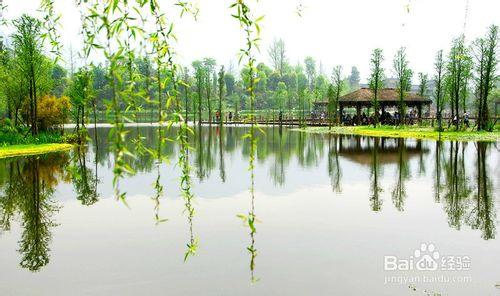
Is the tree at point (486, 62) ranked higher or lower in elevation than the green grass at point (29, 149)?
higher

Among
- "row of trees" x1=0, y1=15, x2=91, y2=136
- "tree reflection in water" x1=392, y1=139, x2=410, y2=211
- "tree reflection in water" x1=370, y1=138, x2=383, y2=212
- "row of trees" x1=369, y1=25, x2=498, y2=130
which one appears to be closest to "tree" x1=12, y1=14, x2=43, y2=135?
"row of trees" x1=0, y1=15, x2=91, y2=136

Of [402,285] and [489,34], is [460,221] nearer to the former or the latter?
[402,285]

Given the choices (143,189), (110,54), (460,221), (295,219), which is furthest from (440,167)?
(110,54)

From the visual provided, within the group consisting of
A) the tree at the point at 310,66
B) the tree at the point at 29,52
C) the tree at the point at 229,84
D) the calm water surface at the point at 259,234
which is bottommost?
the calm water surface at the point at 259,234

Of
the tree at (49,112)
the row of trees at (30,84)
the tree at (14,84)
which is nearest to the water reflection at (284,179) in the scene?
the row of trees at (30,84)

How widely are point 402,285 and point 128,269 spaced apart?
5.50m

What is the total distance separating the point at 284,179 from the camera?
20328 mm

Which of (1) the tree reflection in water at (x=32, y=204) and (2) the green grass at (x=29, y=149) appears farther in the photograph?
(2) the green grass at (x=29, y=149)

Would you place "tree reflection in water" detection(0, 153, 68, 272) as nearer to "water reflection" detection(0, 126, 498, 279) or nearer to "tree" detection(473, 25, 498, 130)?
"water reflection" detection(0, 126, 498, 279)

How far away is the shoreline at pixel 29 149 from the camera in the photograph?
29531 mm

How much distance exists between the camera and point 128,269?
30.8 feet

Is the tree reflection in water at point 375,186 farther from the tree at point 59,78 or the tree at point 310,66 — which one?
the tree at point 310,66

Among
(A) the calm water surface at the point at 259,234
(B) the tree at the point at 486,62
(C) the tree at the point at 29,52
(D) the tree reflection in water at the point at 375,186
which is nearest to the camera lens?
(A) the calm water surface at the point at 259,234

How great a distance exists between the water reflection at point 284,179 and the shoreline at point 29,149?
232 centimetres
